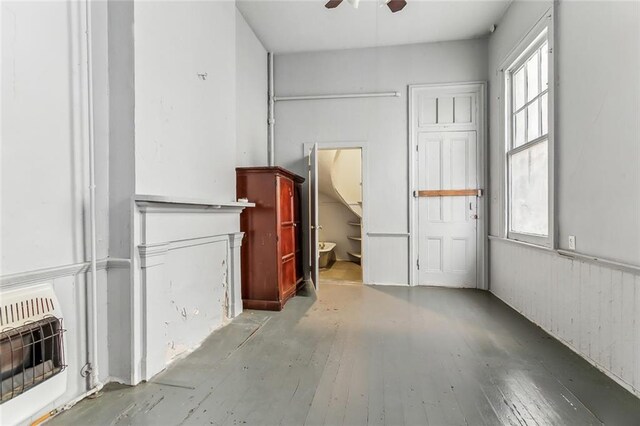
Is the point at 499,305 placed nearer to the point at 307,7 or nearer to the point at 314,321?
the point at 314,321

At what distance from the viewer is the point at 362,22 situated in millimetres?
3666

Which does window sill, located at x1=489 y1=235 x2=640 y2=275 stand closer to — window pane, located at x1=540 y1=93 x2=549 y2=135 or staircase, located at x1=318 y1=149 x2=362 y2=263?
window pane, located at x1=540 y1=93 x2=549 y2=135

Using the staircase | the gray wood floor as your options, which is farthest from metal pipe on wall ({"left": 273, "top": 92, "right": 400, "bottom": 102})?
the gray wood floor

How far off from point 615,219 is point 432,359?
55.1 inches

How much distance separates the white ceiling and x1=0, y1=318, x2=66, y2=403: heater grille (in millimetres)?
3396

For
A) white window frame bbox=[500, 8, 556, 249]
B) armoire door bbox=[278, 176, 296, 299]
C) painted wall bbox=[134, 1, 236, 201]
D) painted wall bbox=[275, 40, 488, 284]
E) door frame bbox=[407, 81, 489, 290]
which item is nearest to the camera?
painted wall bbox=[134, 1, 236, 201]

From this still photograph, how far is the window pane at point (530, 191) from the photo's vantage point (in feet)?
9.09

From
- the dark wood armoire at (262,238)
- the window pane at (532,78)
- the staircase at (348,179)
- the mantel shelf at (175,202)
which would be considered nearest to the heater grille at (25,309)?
the mantel shelf at (175,202)

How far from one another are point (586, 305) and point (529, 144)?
1560mm

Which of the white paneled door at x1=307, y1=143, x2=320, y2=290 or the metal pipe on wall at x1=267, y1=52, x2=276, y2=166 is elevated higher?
the metal pipe on wall at x1=267, y1=52, x2=276, y2=166

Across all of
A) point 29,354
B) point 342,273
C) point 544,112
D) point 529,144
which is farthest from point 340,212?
point 29,354

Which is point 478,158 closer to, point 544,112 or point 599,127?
point 544,112

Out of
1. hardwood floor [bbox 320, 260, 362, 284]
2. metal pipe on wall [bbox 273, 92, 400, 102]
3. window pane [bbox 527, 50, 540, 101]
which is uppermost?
metal pipe on wall [bbox 273, 92, 400, 102]

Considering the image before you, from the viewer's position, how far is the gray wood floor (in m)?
1.52
